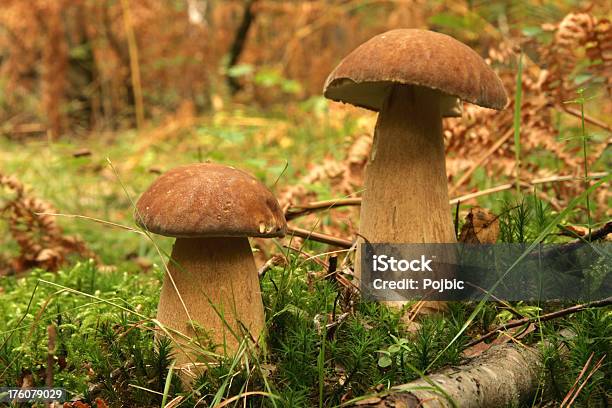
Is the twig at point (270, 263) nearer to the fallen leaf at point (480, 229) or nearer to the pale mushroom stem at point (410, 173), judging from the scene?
the pale mushroom stem at point (410, 173)

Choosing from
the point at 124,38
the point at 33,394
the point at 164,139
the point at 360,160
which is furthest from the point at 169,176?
the point at 124,38

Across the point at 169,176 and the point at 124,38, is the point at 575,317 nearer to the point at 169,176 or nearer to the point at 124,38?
the point at 169,176

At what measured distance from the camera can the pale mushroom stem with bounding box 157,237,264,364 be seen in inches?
77.5

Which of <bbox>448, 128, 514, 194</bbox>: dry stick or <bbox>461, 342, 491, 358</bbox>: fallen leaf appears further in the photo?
<bbox>448, 128, 514, 194</bbox>: dry stick

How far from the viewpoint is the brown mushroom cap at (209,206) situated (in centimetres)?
175

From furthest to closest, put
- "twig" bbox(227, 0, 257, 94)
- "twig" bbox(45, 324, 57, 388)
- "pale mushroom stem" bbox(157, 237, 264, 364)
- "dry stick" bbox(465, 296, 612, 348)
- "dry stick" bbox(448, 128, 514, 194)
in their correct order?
1. "twig" bbox(227, 0, 257, 94)
2. "dry stick" bbox(448, 128, 514, 194)
3. "pale mushroom stem" bbox(157, 237, 264, 364)
4. "dry stick" bbox(465, 296, 612, 348)
5. "twig" bbox(45, 324, 57, 388)

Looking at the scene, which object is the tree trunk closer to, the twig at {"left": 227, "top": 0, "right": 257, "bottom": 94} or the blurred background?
the blurred background

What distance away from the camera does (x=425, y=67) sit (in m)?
1.93

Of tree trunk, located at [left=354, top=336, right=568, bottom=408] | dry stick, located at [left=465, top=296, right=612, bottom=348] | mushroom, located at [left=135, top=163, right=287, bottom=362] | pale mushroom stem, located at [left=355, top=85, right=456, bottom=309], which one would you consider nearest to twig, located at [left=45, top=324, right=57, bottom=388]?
mushroom, located at [left=135, top=163, right=287, bottom=362]

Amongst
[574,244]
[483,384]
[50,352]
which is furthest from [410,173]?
[50,352]

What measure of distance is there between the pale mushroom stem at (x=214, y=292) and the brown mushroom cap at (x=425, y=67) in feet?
2.61

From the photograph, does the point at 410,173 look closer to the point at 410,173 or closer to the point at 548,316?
the point at 410,173

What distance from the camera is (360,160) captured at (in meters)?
3.81

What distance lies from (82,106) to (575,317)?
33.6ft
